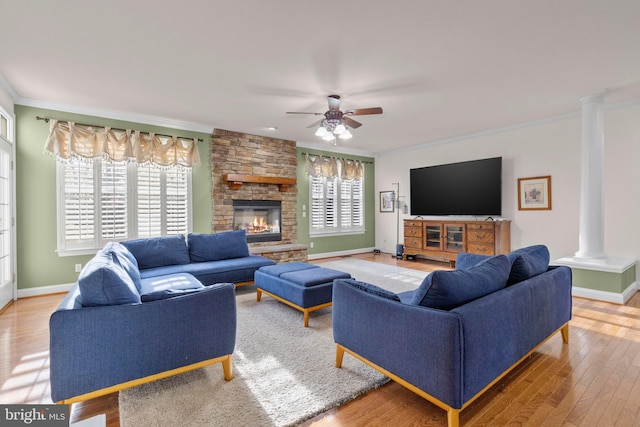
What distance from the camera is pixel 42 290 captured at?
4297 millimetres

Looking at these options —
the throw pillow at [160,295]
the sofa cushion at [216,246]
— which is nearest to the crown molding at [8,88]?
the sofa cushion at [216,246]

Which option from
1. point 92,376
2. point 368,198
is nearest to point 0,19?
point 92,376

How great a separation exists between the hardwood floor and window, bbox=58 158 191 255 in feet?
5.91

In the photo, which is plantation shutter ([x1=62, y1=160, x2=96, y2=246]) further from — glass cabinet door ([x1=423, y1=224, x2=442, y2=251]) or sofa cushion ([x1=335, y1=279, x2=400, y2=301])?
glass cabinet door ([x1=423, y1=224, x2=442, y2=251])

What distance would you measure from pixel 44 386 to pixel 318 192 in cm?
568

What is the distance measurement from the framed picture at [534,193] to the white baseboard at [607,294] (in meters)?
1.56

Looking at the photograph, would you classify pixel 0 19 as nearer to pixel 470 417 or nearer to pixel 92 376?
pixel 92 376

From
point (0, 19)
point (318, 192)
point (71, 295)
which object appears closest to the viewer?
point (71, 295)

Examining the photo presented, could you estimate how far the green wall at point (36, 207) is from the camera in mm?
4141

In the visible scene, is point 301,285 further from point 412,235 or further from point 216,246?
point 412,235

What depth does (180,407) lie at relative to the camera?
1864 millimetres

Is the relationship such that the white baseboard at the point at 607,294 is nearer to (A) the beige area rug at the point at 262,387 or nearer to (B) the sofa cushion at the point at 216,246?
(A) the beige area rug at the point at 262,387

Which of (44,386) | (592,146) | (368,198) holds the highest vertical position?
(592,146)

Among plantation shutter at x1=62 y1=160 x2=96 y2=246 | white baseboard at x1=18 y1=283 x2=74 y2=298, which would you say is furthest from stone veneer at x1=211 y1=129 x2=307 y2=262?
white baseboard at x1=18 y1=283 x2=74 y2=298
